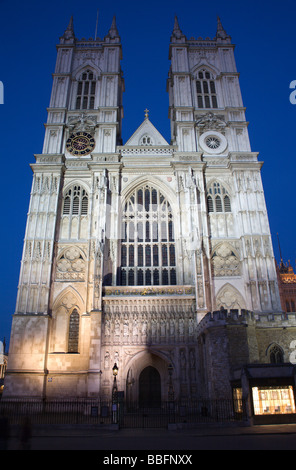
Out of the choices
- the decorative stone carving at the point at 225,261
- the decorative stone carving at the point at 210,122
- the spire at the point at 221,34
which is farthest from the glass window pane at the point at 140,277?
the spire at the point at 221,34

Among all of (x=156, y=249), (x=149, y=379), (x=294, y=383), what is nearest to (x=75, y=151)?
(x=156, y=249)

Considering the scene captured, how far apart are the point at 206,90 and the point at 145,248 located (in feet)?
60.3

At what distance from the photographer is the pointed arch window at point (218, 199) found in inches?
1195

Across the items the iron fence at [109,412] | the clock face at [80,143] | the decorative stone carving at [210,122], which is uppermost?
the decorative stone carving at [210,122]

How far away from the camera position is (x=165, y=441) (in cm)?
1095

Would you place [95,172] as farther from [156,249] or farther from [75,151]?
[156,249]

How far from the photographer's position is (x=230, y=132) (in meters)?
33.1

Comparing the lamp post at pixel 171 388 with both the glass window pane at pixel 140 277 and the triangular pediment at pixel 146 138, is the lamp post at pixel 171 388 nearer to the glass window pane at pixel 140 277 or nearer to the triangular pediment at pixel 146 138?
the glass window pane at pixel 140 277

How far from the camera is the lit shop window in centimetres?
1456

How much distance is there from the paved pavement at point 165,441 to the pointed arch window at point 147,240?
14570mm

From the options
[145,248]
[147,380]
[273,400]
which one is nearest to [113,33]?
[145,248]

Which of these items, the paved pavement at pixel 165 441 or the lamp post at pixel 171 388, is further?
the lamp post at pixel 171 388

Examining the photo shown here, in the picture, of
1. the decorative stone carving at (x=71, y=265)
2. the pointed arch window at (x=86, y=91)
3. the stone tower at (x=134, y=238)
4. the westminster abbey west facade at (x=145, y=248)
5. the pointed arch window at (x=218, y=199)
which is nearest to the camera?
the westminster abbey west facade at (x=145, y=248)

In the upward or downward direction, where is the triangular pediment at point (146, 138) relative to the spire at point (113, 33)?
downward
